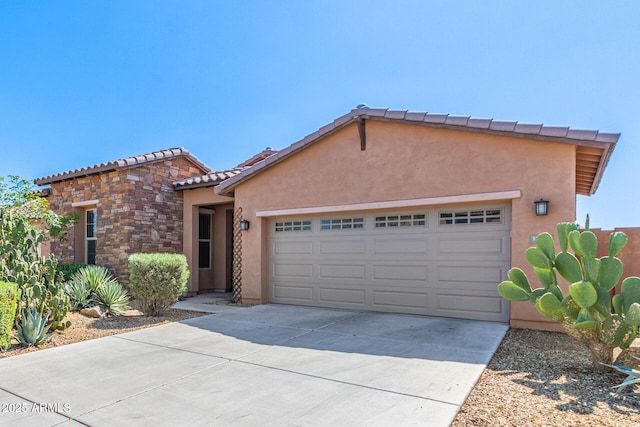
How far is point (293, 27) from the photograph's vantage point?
36.4 ft

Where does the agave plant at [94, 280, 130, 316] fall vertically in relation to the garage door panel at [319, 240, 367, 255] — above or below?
below

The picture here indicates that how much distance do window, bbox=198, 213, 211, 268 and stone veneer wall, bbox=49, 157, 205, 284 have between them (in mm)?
739

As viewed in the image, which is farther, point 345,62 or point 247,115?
point 247,115

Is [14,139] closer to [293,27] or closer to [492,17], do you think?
[293,27]

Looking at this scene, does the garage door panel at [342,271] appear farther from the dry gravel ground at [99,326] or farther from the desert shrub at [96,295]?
the desert shrub at [96,295]

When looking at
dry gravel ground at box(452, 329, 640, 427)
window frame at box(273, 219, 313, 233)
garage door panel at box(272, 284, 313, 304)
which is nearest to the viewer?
dry gravel ground at box(452, 329, 640, 427)

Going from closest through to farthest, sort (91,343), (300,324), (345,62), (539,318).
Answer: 1. (91,343)
2. (539,318)
3. (300,324)
4. (345,62)

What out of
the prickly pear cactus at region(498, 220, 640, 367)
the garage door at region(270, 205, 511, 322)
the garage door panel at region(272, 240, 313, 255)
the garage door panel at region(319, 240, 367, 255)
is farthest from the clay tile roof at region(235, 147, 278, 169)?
the prickly pear cactus at region(498, 220, 640, 367)

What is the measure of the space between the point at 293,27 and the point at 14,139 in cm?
1244

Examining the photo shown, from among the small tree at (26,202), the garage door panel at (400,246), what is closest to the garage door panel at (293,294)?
the garage door panel at (400,246)

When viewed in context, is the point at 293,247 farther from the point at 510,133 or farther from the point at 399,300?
the point at 510,133

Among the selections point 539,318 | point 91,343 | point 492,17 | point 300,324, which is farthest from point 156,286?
point 492,17

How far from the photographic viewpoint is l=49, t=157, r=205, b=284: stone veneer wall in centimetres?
1207

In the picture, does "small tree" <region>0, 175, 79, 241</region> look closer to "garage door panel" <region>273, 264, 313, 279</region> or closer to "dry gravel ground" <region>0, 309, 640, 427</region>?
"dry gravel ground" <region>0, 309, 640, 427</region>
